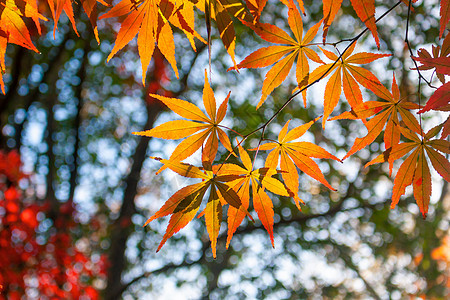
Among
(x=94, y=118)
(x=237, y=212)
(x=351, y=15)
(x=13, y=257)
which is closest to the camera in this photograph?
(x=237, y=212)

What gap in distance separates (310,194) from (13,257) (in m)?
2.87

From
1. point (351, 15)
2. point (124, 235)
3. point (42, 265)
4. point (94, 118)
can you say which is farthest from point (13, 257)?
point (351, 15)

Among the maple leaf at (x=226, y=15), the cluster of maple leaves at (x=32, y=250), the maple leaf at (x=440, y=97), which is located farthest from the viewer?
the cluster of maple leaves at (x=32, y=250)

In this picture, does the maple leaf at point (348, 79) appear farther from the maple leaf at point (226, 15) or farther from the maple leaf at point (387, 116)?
the maple leaf at point (226, 15)

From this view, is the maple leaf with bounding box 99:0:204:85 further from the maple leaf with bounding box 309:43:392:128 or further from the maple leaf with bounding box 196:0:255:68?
the maple leaf with bounding box 309:43:392:128

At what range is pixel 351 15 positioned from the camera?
3.52 m

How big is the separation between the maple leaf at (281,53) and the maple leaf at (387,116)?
0.10 m

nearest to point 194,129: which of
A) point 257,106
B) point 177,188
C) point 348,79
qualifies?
point 257,106

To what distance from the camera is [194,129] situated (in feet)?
1.77

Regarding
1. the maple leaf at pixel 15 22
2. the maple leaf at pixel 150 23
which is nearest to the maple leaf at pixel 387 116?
the maple leaf at pixel 150 23

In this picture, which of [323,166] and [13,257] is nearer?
[13,257]

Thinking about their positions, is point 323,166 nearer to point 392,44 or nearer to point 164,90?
point 392,44

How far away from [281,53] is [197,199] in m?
0.26

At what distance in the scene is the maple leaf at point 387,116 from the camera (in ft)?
1.83
